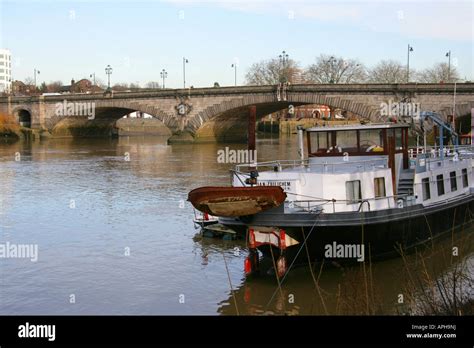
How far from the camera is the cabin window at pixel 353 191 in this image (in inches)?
587

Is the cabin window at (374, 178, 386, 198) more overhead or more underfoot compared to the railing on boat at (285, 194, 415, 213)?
more overhead

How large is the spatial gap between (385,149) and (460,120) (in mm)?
35504

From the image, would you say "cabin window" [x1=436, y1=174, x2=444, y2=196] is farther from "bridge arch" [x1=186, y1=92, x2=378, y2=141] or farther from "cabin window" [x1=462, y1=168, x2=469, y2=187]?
"bridge arch" [x1=186, y1=92, x2=378, y2=141]

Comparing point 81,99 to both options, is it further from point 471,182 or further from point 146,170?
point 471,182

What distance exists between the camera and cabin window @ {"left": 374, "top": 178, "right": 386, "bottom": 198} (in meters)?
15.5

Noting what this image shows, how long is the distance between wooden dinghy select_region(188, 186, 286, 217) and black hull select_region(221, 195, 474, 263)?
1.98ft

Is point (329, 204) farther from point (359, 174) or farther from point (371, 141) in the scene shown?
point (371, 141)

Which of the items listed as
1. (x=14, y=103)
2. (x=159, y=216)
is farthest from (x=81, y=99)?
(x=159, y=216)

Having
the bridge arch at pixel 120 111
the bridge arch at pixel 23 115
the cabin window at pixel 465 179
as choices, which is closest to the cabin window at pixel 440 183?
the cabin window at pixel 465 179
